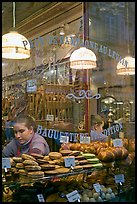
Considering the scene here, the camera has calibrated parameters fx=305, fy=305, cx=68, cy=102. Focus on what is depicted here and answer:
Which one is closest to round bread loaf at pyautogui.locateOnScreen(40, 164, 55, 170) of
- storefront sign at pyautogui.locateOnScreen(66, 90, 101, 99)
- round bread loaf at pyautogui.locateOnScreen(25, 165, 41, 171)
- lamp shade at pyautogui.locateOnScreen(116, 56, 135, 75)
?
round bread loaf at pyautogui.locateOnScreen(25, 165, 41, 171)

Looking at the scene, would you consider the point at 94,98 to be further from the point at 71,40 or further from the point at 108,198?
the point at 108,198

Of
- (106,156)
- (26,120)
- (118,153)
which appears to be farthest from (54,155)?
(118,153)

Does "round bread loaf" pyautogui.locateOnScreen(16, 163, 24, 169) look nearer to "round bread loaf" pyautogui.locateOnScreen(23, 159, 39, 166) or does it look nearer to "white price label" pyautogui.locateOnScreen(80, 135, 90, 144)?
"round bread loaf" pyautogui.locateOnScreen(23, 159, 39, 166)

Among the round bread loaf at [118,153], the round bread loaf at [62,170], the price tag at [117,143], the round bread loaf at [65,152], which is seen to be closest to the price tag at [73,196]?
the round bread loaf at [62,170]

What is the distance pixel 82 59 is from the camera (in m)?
2.65

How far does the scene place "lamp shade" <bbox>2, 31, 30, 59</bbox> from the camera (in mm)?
2055

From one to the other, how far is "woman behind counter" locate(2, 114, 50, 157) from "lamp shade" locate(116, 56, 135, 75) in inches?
39.0

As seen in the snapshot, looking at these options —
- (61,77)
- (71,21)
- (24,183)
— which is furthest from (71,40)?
(24,183)

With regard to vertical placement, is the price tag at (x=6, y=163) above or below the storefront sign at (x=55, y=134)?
below

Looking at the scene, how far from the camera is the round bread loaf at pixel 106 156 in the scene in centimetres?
233

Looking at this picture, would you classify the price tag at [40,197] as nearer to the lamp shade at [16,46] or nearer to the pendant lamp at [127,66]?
the lamp shade at [16,46]

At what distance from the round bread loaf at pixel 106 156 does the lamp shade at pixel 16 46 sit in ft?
3.13

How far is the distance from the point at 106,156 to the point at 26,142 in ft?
2.07

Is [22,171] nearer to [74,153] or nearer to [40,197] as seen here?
[40,197]
